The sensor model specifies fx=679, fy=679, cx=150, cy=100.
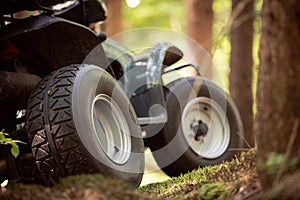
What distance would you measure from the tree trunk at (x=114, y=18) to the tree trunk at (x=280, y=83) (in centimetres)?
1105

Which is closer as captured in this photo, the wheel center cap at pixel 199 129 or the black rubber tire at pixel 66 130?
the black rubber tire at pixel 66 130

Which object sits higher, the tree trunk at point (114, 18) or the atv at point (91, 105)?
the tree trunk at point (114, 18)

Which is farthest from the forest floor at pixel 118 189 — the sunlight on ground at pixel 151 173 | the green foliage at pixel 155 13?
the green foliage at pixel 155 13

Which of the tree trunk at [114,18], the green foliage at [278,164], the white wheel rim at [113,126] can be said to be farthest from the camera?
the tree trunk at [114,18]

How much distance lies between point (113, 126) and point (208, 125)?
2216 mm

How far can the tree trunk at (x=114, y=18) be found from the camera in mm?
14547

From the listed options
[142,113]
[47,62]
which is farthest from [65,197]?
[142,113]

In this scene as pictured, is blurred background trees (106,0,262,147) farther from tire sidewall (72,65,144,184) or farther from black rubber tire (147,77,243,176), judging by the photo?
tire sidewall (72,65,144,184)

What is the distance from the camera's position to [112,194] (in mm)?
3520

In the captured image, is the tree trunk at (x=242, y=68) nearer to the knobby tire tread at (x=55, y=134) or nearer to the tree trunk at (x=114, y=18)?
the tree trunk at (x=114, y=18)

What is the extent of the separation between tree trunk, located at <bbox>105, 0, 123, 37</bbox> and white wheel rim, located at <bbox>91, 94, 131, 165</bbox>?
856 centimetres

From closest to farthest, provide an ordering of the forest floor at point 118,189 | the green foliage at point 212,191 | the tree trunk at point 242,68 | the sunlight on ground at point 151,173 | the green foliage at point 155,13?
the forest floor at point 118,189 < the green foliage at point 212,191 < the sunlight on ground at point 151,173 < the tree trunk at point 242,68 < the green foliage at point 155,13

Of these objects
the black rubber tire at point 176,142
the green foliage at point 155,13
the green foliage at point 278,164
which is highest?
the green foliage at point 155,13

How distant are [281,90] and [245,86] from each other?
736 cm
